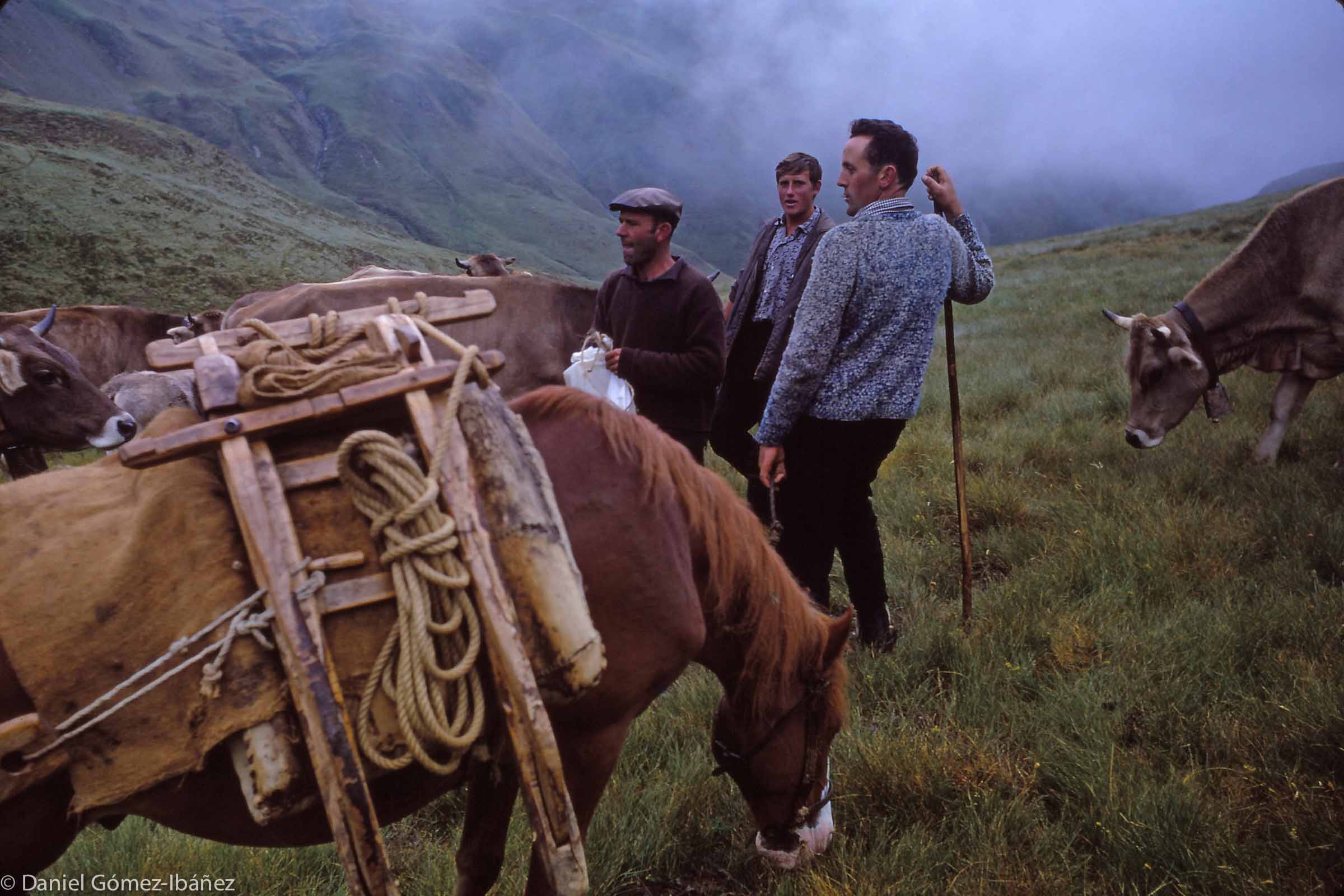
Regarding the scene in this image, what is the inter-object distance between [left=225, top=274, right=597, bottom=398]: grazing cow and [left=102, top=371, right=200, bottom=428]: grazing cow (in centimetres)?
114

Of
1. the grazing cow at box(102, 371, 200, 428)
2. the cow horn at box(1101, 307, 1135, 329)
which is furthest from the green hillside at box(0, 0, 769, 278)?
the cow horn at box(1101, 307, 1135, 329)

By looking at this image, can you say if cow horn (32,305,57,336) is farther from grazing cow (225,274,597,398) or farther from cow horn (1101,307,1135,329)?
cow horn (1101,307,1135,329)

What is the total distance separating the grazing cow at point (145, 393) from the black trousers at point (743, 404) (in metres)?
4.58

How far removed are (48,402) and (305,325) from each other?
5.26 metres

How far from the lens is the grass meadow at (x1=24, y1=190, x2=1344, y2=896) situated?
82.2 inches

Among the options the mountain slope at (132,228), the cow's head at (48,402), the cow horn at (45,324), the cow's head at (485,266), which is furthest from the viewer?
the mountain slope at (132,228)

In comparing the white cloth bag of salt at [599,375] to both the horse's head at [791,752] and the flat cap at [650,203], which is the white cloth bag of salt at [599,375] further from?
the horse's head at [791,752]

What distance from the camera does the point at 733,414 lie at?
13.7ft

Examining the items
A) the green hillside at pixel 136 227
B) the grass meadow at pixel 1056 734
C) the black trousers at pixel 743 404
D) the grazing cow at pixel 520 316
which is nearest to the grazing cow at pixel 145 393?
the grazing cow at pixel 520 316

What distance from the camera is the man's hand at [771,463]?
9.89 feet

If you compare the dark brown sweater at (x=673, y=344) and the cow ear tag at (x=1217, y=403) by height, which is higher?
the dark brown sweater at (x=673, y=344)

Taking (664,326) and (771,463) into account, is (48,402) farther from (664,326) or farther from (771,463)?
(771,463)

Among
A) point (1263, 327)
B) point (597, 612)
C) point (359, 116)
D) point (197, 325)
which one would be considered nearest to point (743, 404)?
point (597, 612)

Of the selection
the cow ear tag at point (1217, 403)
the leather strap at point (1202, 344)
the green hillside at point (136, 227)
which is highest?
the green hillside at point (136, 227)
